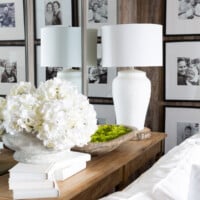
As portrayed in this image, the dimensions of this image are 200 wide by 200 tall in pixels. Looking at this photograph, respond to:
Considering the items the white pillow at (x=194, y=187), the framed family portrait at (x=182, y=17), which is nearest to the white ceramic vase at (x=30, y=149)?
the white pillow at (x=194, y=187)

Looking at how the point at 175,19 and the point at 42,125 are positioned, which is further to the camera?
the point at 175,19

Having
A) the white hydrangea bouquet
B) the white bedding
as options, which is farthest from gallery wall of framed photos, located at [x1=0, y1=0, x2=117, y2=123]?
the white bedding

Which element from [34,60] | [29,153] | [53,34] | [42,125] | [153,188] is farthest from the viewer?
[53,34]

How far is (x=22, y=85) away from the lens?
1.63 m

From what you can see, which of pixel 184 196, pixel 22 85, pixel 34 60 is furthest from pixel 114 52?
pixel 184 196

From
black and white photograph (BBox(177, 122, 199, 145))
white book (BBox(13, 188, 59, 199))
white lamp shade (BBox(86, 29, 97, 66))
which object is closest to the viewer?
white book (BBox(13, 188, 59, 199))

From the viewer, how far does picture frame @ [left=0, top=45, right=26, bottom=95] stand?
82.8 inches

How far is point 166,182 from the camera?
118cm

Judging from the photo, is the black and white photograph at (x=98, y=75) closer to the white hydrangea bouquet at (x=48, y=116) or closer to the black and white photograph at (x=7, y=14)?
the black and white photograph at (x=7, y=14)

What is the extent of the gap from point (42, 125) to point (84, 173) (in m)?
0.34

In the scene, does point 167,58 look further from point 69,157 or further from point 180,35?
point 69,157

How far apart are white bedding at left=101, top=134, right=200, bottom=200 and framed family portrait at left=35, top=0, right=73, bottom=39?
124 centimetres

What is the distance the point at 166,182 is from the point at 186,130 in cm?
199

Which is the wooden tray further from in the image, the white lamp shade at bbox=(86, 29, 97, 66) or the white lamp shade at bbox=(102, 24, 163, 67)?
the white lamp shade at bbox=(86, 29, 97, 66)
